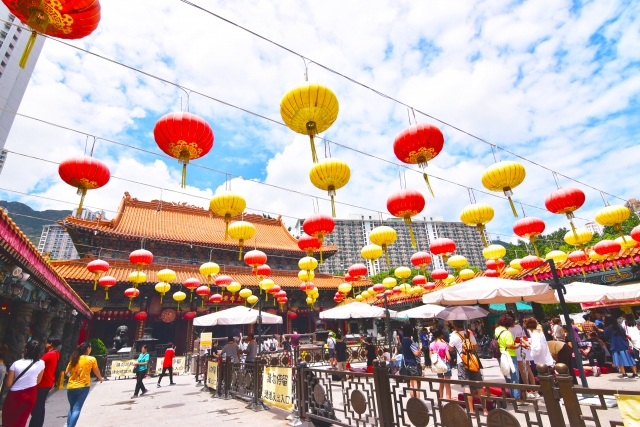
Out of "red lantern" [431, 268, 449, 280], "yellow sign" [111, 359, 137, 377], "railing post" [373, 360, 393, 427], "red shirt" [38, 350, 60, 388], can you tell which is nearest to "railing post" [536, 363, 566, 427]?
"railing post" [373, 360, 393, 427]

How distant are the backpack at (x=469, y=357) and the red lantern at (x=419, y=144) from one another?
10.5ft

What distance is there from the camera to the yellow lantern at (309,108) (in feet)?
14.3

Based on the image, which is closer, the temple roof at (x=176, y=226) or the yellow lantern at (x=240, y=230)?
the yellow lantern at (x=240, y=230)

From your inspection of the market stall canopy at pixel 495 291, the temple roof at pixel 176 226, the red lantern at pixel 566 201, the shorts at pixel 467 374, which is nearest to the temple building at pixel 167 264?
the temple roof at pixel 176 226

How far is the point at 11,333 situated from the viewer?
22.3ft

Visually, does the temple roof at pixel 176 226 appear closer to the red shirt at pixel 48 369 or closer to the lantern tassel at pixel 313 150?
the red shirt at pixel 48 369

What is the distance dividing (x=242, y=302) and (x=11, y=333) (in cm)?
1319

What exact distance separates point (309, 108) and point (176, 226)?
750 inches

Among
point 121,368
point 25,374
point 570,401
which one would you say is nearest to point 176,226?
point 121,368

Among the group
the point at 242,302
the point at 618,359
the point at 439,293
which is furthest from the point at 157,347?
the point at 618,359

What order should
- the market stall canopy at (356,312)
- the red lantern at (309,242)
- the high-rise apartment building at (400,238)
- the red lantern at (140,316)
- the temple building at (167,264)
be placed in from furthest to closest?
the high-rise apartment building at (400,238) < the temple building at (167,264) < the red lantern at (140,316) < the market stall canopy at (356,312) < the red lantern at (309,242)

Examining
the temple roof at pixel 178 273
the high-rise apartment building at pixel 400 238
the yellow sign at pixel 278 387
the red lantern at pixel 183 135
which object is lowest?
the yellow sign at pixel 278 387

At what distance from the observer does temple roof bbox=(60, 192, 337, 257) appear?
17.3 m

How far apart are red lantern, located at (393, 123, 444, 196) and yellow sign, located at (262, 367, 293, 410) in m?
4.52
